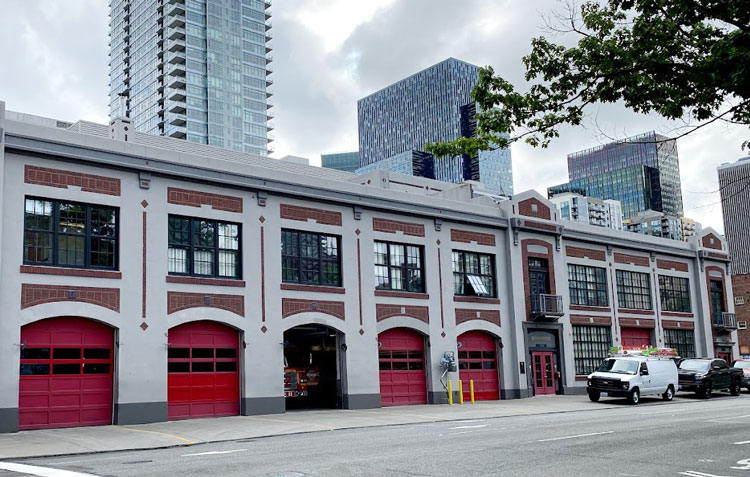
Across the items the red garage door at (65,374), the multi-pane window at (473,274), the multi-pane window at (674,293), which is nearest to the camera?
the red garage door at (65,374)

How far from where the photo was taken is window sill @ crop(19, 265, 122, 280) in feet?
75.2

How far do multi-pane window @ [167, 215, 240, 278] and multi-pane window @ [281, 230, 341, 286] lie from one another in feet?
7.07

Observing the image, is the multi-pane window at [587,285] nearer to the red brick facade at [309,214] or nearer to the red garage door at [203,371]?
the red brick facade at [309,214]

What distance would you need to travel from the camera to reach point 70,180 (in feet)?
79.2

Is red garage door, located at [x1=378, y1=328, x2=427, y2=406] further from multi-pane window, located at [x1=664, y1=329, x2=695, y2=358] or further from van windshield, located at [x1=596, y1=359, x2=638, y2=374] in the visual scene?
multi-pane window, located at [x1=664, y1=329, x2=695, y2=358]

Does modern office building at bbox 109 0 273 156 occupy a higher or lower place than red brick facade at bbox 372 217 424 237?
higher

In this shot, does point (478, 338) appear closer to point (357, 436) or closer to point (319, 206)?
point (319, 206)

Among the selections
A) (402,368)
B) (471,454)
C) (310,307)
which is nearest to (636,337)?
(402,368)

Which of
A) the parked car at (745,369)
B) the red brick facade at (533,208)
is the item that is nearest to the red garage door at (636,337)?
the parked car at (745,369)

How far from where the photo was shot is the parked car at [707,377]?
3675 centimetres

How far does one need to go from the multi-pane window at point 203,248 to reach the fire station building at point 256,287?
0.18 feet

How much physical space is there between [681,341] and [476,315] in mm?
19606

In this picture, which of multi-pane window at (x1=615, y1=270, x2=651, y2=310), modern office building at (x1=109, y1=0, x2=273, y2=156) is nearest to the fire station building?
multi-pane window at (x1=615, y1=270, x2=651, y2=310)

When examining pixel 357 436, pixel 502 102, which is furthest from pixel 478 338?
pixel 502 102
